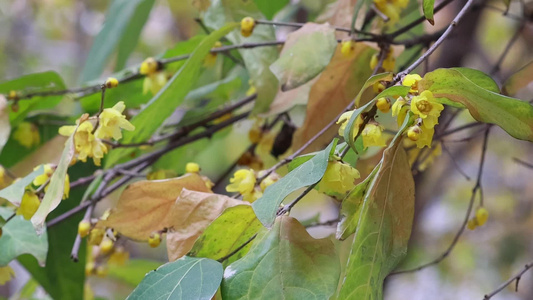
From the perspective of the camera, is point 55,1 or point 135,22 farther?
point 55,1

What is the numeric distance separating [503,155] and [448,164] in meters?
0.25

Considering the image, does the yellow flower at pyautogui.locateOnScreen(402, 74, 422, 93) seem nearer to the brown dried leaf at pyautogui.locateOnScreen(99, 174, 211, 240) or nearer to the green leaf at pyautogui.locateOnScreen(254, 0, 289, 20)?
the brown dried leaf at pyautogui.locateOnScreen(99, 174, 211, 240)

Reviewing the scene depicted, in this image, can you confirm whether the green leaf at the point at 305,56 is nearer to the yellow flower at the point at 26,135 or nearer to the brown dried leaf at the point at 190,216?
the brown dried leaf at the point at 190,216

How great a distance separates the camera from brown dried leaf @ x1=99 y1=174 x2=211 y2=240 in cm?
39

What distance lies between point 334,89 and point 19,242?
27cm

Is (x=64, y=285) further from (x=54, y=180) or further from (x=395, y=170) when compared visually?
(x=395, y=170)

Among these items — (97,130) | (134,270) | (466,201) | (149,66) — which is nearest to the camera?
(97,130)

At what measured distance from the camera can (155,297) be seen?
291mm

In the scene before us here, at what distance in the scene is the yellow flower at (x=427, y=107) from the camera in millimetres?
286

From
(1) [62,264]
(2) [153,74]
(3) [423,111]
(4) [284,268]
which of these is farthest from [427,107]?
(1) [62,264]

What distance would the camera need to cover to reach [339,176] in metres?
0.30

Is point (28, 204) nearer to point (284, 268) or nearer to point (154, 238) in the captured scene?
point (154, 238)

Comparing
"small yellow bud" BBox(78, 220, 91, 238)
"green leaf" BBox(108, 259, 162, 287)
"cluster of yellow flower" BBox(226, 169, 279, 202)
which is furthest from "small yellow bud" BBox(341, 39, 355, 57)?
"green leaf" BBox(108, 259, 162, 287)

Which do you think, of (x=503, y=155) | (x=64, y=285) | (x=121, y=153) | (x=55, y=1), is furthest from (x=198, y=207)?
(x=55, y=1)
